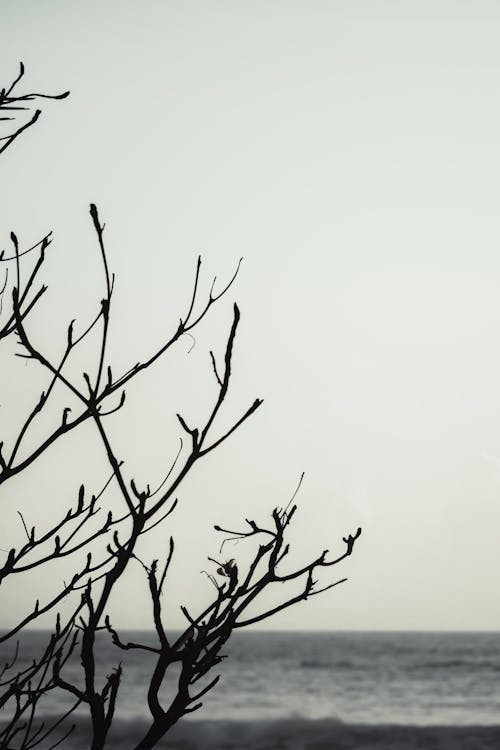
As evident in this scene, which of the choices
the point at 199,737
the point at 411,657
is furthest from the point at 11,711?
the point at 411,657

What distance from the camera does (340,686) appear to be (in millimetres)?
32375

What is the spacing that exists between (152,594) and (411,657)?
45.9 m

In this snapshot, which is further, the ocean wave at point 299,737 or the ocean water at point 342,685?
the ocean water at point 342,685

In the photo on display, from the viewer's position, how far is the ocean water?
23.4 meters

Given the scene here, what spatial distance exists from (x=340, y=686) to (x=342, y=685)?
0.31m

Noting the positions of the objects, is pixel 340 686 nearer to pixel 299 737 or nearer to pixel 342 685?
pixel 342 685

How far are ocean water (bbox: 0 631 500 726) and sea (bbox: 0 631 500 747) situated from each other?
0.03 meters

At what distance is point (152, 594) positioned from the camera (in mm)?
1352

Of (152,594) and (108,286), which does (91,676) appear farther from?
(108,286)

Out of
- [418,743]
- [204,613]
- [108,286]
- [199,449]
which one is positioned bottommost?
[418,743]

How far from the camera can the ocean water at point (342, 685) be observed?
23.4 metres

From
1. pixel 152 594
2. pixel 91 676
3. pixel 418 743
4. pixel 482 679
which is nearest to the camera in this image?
pixel 91 676

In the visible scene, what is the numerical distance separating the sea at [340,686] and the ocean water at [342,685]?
34mm

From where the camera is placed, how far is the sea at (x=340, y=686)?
23.0m
